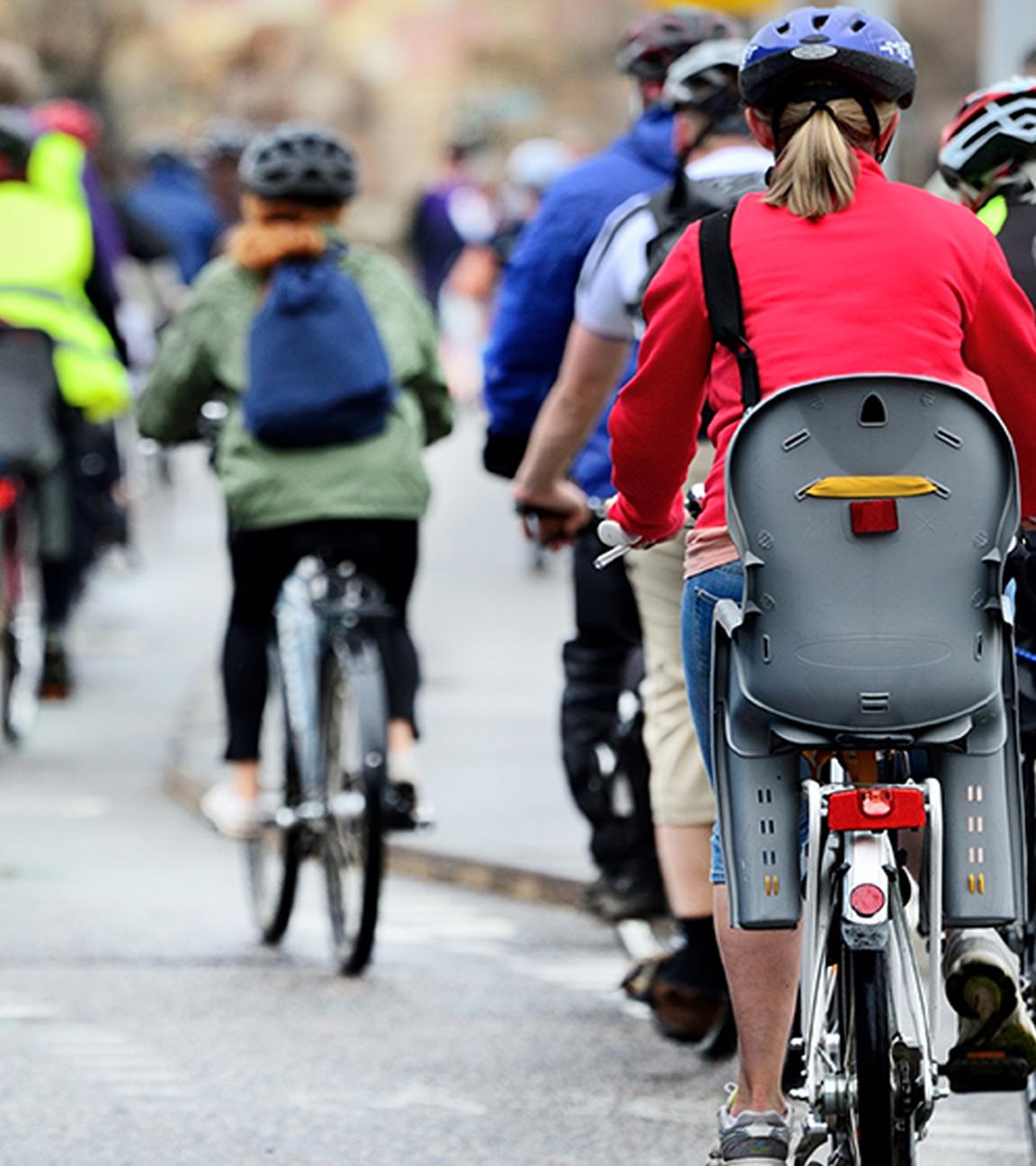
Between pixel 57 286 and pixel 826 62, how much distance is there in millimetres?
6863

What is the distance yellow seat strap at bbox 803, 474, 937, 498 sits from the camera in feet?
14.3

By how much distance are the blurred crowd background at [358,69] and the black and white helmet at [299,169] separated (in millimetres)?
44148

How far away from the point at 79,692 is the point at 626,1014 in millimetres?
5909

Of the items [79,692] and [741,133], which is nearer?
[741,133]

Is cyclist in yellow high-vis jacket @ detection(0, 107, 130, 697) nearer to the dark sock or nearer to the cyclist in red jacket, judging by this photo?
the dark sock

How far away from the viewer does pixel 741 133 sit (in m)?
6.52

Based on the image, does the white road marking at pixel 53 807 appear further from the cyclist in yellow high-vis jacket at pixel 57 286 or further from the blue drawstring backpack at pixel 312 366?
the blue drawstring backpack at pixel 312 366

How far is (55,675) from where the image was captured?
1234 cm

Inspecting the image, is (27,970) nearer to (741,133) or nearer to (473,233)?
(741,133)

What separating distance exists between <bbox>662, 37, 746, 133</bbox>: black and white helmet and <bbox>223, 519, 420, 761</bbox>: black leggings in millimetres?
1521

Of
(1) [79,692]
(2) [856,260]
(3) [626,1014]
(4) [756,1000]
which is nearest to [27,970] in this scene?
(3) [626,1014]

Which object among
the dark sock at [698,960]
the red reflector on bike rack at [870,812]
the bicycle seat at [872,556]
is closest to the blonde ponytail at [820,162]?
the bicycle seat at [872,556]

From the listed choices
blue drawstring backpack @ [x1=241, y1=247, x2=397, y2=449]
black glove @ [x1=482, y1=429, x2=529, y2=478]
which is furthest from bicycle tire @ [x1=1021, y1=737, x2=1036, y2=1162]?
blue drawstring backpack @ [x1=241, y1=247, x2=397, y2=449]

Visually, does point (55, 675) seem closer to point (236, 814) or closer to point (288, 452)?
point (236, 814)
